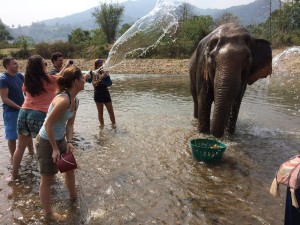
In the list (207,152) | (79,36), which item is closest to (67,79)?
(207,152)

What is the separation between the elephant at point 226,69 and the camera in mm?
6449

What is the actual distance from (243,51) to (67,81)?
13.1 feet

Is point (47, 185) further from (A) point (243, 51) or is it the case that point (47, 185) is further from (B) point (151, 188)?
(A) point (243, 51)

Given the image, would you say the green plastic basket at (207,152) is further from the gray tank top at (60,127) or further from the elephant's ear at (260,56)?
the gray tank top at (60,127)

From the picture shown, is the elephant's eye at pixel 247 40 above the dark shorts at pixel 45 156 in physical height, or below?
above

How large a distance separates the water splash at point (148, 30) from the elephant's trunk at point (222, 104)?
2.46 meters

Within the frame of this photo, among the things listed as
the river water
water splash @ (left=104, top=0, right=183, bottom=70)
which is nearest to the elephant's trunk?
the river water

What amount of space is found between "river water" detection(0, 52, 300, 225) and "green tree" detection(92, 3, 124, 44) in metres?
41.7

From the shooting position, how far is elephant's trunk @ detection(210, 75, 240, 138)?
6.35m

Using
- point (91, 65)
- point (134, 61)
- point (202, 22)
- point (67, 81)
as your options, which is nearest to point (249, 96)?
point (67, 81)

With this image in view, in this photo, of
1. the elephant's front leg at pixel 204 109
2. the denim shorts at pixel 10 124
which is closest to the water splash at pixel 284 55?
the elephant's front leg at pixel 204 109

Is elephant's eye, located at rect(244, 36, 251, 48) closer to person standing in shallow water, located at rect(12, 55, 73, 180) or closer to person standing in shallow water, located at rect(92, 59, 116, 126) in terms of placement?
person standing in shallow water, located at rect(92, 59, 116, 126)

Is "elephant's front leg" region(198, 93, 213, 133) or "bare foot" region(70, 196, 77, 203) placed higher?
"elephant's front leg" region(198, 93, 213, 133)

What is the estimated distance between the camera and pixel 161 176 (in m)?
5.70
